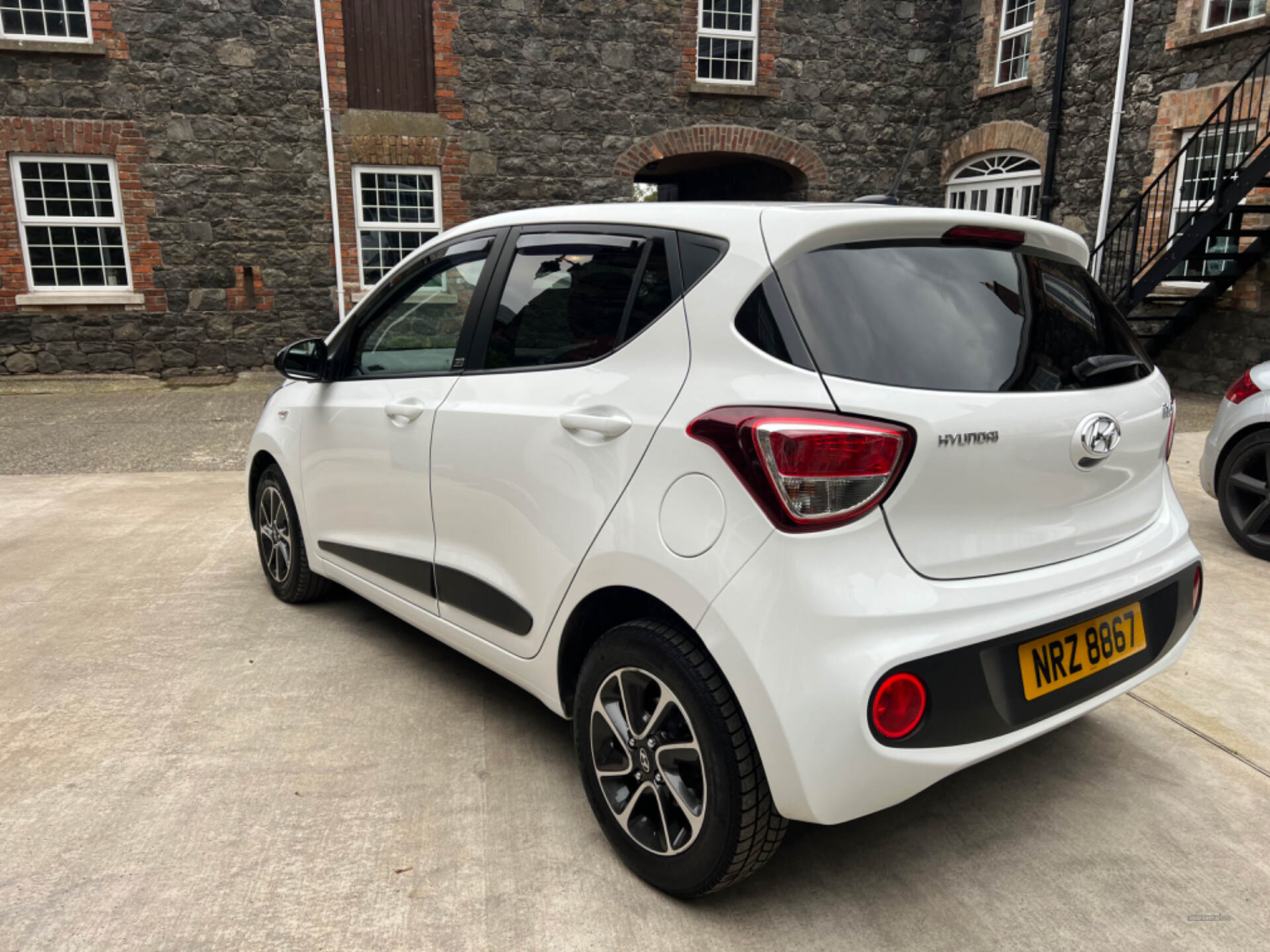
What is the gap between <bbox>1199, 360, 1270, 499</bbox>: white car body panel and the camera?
4613 millimetres

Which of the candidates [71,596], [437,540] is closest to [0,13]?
[71,596]

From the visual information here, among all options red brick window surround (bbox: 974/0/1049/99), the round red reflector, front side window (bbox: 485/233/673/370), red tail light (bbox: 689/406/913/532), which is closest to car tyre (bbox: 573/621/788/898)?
the round red reflector

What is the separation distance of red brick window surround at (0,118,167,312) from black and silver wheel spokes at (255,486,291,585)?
898 cm

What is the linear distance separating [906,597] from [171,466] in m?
6.88

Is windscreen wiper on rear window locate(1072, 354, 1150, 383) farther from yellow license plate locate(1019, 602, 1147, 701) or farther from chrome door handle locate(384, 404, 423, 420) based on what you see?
chrome door handle locate(384, 404, 423, 420)

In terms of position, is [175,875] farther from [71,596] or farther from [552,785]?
[71,596]

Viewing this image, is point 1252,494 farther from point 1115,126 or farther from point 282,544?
point 1115,126

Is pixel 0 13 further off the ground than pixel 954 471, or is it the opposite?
pixel 0 13

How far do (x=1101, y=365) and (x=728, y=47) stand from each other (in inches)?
481

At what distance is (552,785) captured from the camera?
2.67m

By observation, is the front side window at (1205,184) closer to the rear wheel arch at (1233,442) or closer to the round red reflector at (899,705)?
the rear wheel arch at (1233,442)

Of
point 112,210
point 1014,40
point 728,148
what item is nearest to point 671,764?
point 112,210

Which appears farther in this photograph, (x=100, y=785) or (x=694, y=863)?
(x=100, y=785)

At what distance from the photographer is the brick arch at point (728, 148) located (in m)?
12.8
